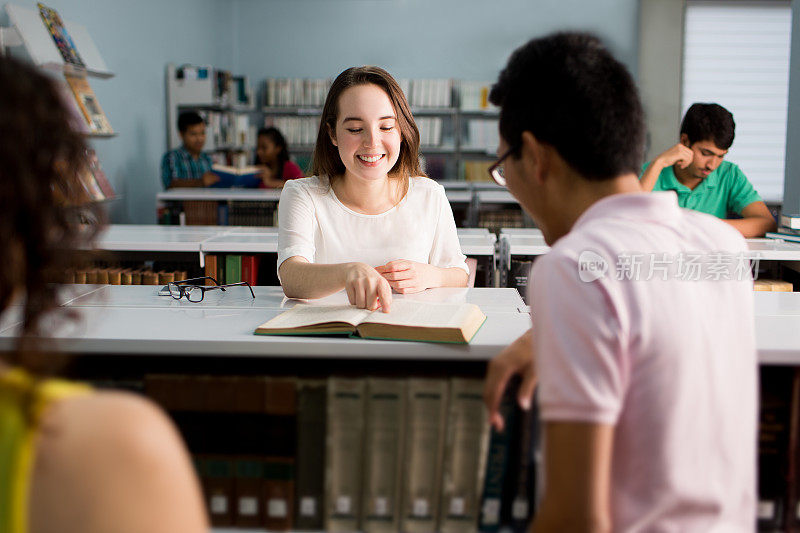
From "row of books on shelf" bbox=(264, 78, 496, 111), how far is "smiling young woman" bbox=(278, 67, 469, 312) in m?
5.75

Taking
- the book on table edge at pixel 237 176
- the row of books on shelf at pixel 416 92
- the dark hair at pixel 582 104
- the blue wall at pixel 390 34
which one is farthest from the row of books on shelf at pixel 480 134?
the dark hair at pixel 582 104

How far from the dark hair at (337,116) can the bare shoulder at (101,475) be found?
1.63 meters

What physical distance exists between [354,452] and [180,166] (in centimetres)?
536

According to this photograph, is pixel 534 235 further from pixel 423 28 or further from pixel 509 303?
pixel 423 28

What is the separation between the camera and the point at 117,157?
5.83m

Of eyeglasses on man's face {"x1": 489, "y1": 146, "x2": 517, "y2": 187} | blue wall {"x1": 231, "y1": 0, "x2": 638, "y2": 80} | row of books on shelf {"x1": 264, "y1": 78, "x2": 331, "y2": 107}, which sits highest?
blue wall {"x1": 231, "y1": 0, "x2": 638, "y2": 80}

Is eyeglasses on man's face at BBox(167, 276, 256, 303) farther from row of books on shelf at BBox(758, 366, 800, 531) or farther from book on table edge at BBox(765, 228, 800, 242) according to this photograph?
book on table edge at BBox(765, 228, 800, 242)

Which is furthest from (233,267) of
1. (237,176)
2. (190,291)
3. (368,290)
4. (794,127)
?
(794,127)

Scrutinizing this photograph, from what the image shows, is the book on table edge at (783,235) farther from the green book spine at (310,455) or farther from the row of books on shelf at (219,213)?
the row of books on shelf at (219,213)

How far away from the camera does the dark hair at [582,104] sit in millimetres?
952

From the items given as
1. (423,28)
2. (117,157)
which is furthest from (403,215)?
(423,28)

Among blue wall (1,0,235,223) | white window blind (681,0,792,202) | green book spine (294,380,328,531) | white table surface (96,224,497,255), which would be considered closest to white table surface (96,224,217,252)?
white table surface (96,224,497,255)

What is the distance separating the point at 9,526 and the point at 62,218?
10.7 inches

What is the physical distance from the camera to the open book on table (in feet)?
4.49
